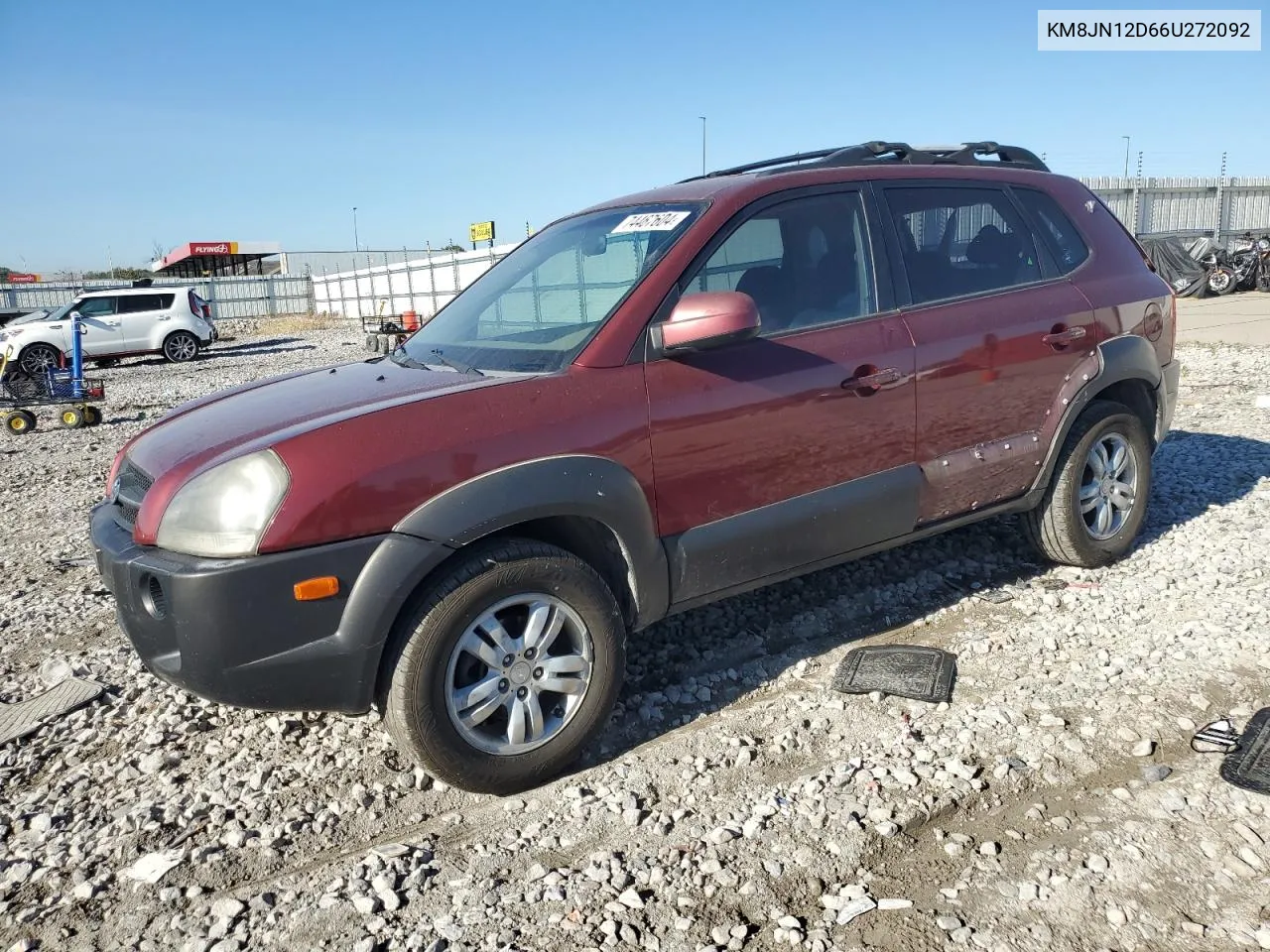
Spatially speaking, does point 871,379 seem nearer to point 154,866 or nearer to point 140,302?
point 154,866

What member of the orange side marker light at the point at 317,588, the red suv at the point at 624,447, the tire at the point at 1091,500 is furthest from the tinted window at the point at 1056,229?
the orange side marker light at the point at 317,588

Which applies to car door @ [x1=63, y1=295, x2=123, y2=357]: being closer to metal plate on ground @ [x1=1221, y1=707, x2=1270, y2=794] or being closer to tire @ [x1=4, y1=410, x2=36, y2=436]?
tire @ [x1=4, y1=410, x2=36, y2=436]

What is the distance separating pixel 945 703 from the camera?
137 inches

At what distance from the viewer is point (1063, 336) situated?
14.2 ft

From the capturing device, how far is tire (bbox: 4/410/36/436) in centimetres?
1129

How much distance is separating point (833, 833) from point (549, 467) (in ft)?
4.50

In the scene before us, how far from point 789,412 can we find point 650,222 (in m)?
0.91

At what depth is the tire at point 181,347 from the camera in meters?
22.0

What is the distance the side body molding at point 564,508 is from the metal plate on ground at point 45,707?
1.98 metres

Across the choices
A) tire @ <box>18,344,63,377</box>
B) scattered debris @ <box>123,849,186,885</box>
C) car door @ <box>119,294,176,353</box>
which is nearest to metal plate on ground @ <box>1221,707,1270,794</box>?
scattered debris @ <box>123,849,186,885</box>

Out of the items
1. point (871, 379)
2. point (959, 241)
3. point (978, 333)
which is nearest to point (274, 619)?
point (871, 379)

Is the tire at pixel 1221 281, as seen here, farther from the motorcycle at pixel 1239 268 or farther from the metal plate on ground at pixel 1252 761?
the metal plate on ground at pixel 1252 761

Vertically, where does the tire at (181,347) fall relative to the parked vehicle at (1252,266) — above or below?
below

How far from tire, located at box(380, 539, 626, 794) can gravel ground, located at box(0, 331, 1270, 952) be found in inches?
6.2
